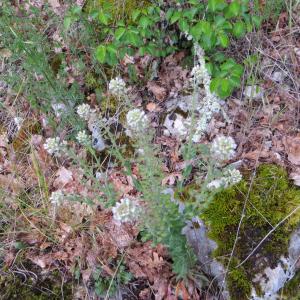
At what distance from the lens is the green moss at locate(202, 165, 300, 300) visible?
266 cm

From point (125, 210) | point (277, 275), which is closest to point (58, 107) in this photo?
point (125, 210)

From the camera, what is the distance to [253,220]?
2820mm

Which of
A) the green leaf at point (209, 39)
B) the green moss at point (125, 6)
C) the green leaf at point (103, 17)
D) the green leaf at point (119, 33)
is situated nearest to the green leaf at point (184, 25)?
the green leaf at point (209, 39)

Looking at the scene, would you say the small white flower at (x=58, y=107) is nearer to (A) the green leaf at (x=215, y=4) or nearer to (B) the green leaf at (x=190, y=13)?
(B) the green leaf at (x=190, y=13)

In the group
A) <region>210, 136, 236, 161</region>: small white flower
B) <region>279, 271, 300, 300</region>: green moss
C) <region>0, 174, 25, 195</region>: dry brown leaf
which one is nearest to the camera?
<region>210, 136, 236, 161</region>: small white flower

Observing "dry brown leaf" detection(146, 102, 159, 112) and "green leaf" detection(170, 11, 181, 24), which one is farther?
"dry brown leaf" detection(146, 102, 159, 112)

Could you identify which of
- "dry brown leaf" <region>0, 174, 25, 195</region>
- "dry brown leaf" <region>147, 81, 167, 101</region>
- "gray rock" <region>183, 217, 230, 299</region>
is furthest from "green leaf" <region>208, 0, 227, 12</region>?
"dry brown leaf" <region>0, 174, 25, 195</region>

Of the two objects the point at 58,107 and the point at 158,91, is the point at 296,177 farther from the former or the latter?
the point at 58,107

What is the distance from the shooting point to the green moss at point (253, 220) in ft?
8.73

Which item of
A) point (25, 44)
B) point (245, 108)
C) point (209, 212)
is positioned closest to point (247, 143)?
point (245, 108)

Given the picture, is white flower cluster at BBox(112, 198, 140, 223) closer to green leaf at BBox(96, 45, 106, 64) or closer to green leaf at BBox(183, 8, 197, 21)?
green leaf at BBox(96, 45, 106, 64)

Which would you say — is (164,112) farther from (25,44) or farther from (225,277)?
(225,277)

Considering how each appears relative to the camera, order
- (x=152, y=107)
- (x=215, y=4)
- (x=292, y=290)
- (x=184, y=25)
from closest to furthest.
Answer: (x=292, y=290) < (x=215, y=4) < (x=184, y=25) < (x=152, y=107)

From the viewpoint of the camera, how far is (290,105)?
3.36 meters
